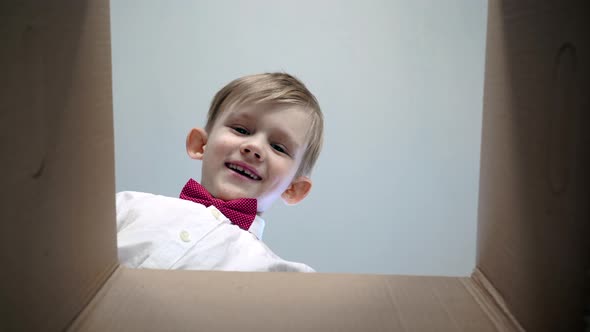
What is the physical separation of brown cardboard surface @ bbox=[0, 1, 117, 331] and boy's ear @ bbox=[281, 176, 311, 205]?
0.86 m

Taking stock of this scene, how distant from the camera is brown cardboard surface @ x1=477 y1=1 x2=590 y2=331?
0.99 ft

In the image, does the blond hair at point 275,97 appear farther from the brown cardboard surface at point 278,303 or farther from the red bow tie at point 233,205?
the brown cardboard surface at point 278,303

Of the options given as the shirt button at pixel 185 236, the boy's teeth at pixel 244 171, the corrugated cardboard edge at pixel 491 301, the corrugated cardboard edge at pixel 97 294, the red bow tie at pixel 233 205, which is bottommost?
the red bow tie at pixel 233 205

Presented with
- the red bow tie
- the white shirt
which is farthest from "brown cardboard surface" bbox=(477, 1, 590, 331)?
the red bow tie

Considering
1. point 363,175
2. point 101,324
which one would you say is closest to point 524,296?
point 101,324

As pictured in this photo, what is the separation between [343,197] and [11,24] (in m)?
1.78

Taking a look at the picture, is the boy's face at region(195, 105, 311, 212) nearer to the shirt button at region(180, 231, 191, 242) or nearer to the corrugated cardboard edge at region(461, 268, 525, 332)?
the shirt button at region(180, 231, 191, 242)

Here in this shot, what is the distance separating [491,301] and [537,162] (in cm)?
13

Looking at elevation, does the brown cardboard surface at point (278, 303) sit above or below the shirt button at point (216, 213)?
above

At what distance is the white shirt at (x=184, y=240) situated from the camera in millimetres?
905

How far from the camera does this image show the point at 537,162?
358 millimetres

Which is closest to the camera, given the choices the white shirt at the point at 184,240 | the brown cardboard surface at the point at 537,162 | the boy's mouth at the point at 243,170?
the brown cardboard surface at the point at 537,162

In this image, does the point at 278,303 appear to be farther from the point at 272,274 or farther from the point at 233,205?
the point at 233,205

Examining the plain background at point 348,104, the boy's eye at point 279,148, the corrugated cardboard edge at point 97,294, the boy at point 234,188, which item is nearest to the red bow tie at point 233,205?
the boy at point 234,188
